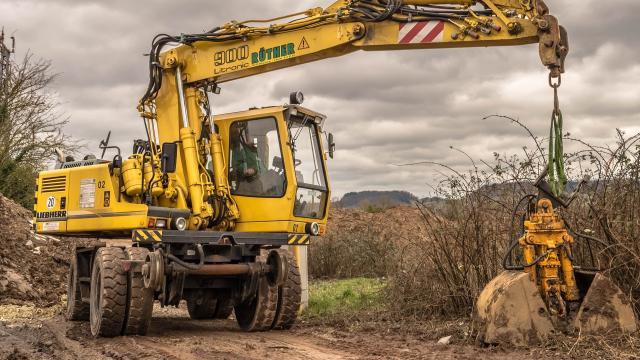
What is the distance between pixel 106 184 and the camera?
10.2m

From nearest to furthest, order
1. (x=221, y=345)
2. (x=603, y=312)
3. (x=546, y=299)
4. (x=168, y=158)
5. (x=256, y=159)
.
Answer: (x=603, y=312), (x=546, y=299), (x=221, y=345), (x=168, y=158), (x=256, y=159)

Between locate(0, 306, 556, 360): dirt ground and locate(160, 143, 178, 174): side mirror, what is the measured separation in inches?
83.2

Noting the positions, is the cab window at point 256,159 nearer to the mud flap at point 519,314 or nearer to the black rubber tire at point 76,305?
the black rubber tire at point 76,305

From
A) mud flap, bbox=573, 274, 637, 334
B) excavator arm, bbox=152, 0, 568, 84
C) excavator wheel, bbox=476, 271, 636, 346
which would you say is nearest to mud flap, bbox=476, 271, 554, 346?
excavator wheel, bbox=476, 271, 636, 346

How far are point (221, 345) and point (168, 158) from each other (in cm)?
256

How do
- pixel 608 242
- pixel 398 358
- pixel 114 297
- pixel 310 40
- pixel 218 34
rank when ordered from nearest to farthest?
pixel 398 358 → pixel 608 242 → pixel 114 297 → pixel 310 40 → pixel 218 34

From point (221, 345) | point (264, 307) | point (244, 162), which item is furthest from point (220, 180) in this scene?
point (221, 345)

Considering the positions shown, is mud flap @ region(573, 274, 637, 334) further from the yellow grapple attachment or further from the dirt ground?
the dirt ground

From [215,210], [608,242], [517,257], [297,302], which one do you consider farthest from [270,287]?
[608,242]

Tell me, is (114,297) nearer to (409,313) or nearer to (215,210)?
(215,210)

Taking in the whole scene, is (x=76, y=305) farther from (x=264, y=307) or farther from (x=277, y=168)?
(x=277, y=168)

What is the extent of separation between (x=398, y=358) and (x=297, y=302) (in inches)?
115

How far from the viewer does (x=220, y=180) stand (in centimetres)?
1033

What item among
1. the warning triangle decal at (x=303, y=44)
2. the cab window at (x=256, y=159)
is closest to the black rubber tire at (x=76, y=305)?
the cab window at (x=256, y=159)
